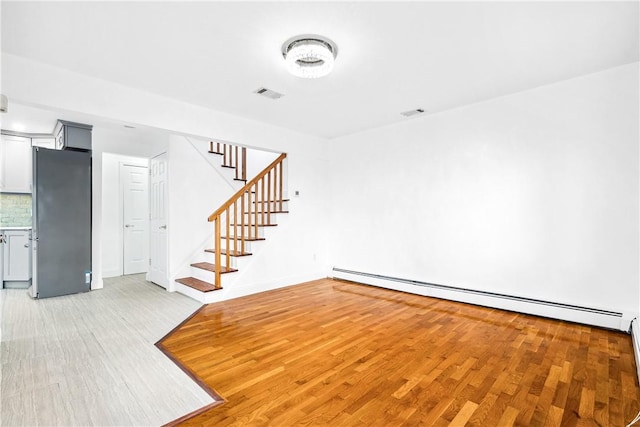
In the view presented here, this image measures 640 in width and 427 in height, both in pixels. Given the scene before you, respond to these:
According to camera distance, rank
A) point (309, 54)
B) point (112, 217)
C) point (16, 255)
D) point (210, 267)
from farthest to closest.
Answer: point (112, 217)
point (16, 255)
point (210, 267)
point (309, 54)

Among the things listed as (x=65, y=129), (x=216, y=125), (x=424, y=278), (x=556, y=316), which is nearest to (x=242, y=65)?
(x=216, y=125)

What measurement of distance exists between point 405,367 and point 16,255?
243 inches

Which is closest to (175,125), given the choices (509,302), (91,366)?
(91,366)

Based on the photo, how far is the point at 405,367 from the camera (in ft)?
7.88

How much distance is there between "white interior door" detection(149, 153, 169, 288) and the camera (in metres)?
4.98

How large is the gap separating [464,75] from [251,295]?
393 centimetres

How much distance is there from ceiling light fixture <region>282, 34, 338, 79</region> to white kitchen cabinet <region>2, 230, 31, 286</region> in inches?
204

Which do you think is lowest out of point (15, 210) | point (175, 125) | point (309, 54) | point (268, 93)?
point (15, 210)

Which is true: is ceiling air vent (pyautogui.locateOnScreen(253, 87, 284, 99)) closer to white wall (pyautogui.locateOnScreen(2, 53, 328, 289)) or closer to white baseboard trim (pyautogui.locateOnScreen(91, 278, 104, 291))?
white wall (pyautogui.locateOnScreen(2, 53, 328, 289))

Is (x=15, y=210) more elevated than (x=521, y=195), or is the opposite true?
(x=521, y=195)

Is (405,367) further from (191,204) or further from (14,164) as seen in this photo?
(14,164)

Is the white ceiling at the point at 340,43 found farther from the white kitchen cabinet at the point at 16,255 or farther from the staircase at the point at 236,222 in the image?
the white kitchen cabinet at the point at 16,255

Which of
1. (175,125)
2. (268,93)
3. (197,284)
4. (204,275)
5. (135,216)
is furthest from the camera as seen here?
(135,216)

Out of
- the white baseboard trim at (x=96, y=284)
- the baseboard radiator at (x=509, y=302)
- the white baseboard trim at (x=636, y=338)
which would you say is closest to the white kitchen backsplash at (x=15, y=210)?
the white baseboard trim at (x=96, y=284)
